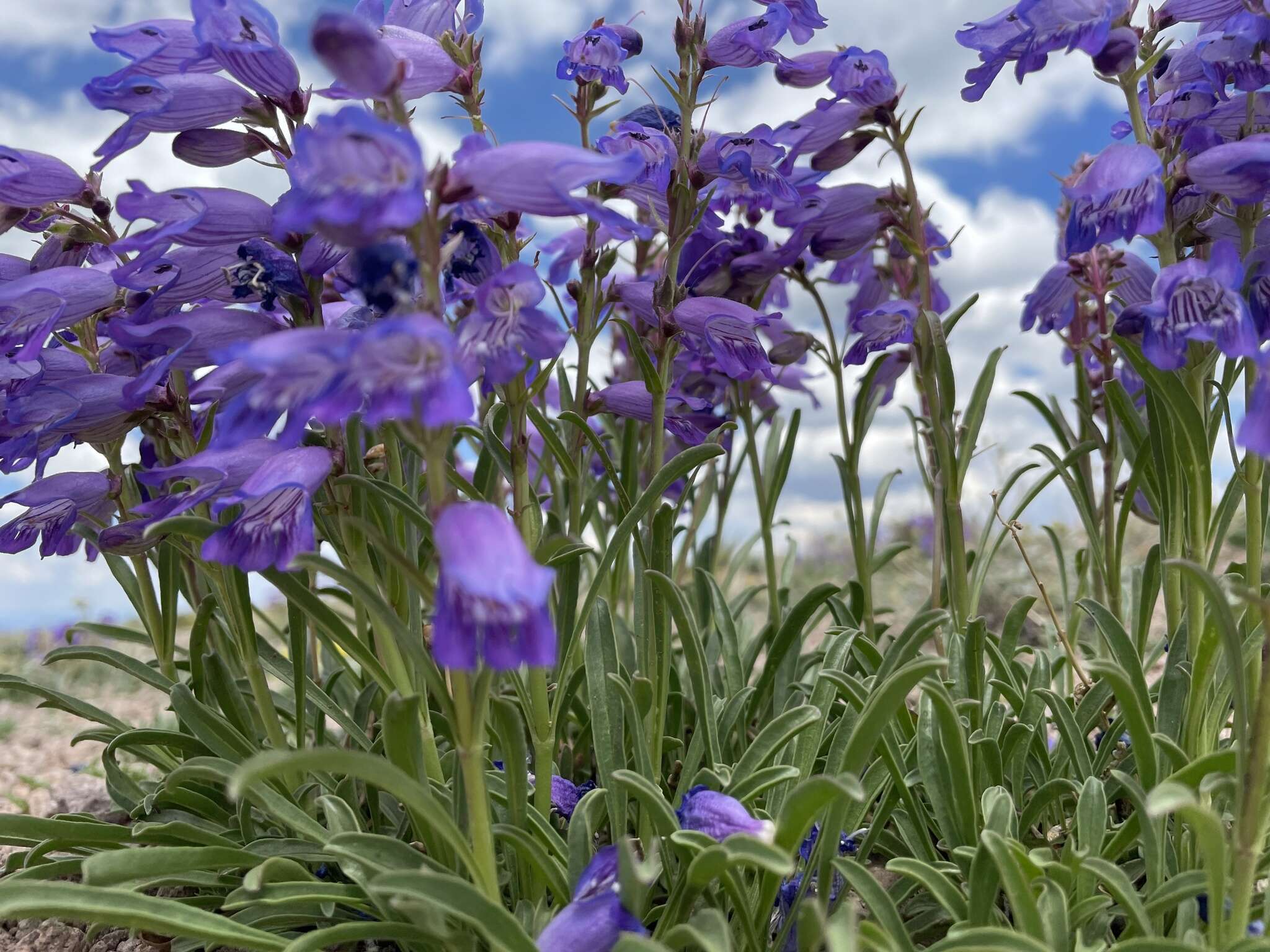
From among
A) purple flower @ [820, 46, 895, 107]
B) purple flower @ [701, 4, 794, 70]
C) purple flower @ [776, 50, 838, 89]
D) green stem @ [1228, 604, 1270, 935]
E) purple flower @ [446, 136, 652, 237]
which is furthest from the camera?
purple flower @ [776, 50, 838, 89]

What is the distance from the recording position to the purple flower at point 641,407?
7.88 feet

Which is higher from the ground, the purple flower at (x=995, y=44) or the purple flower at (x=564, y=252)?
the purple flower at (x=995, y=44)

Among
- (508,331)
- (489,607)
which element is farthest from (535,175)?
(489,607)

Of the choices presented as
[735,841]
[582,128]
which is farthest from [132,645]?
[735,841]

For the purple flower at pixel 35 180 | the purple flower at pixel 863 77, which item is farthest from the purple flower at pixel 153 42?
the purple flower at pixel 863 77

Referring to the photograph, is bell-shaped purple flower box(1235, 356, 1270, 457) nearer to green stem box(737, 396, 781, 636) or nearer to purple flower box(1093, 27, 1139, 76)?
purple flower box(1093, 27, 1139, 76)

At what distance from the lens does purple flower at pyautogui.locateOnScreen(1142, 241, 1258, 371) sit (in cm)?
173

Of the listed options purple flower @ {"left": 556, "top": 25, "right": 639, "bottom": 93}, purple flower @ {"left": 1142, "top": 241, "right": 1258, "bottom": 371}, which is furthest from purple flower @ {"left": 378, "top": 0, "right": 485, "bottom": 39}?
purple flower @ {"left": 1142, "top": 241, "right": 1258, "bottom": 371}

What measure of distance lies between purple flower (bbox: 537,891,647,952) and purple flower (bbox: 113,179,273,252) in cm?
129

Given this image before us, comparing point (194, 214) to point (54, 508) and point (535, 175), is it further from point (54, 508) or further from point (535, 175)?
point (54, 508)

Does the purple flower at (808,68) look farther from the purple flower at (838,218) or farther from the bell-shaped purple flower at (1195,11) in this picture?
the bell-shaped purple flower at (1195,11)

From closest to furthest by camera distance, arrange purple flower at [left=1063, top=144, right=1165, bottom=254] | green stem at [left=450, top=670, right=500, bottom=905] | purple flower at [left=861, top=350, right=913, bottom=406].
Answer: green stem at [left=450, top=670, right=500, bottom=905] < purple flower at [left=1063, top=144, right=1165, bottom=254] < purple flower at [left=861, top=350, right=913, bottom=406]

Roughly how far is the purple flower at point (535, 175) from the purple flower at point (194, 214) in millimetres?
561

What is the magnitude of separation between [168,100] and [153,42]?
0.76ft
